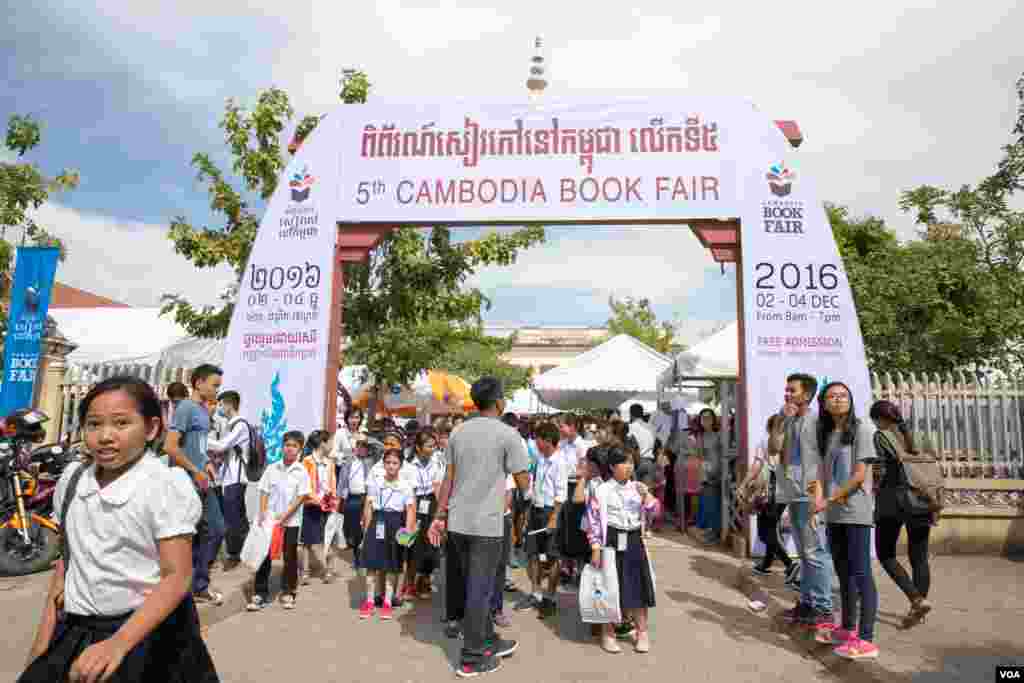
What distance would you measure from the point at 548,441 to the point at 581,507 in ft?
2.67

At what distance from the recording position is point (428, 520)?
6629 millimetres

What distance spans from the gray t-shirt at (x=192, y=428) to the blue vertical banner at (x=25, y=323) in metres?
4.92

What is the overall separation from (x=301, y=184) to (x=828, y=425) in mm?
6875

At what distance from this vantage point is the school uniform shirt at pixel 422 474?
20.5 feet

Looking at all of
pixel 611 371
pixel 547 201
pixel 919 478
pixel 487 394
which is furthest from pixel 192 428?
pixel 611 371

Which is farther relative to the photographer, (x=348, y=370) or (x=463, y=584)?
(x=348, y=370)

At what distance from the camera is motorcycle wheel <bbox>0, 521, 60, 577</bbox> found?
21.7ft

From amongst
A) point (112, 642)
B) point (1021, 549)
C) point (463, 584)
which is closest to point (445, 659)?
point (463, 584)

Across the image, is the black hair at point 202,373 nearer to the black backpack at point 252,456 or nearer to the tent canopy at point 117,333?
the black backpack at point 252,456

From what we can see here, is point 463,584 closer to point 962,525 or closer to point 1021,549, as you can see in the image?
point 962,525

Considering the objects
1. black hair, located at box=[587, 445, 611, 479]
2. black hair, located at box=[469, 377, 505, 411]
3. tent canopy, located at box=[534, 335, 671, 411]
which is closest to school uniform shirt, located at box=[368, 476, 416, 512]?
black hair, located at box=[469, 377, 505, 411]

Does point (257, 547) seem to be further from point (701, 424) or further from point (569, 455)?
point (701, 424)

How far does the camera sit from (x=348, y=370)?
51.1 ft

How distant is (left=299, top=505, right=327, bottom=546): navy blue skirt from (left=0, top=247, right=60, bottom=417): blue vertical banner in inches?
208
